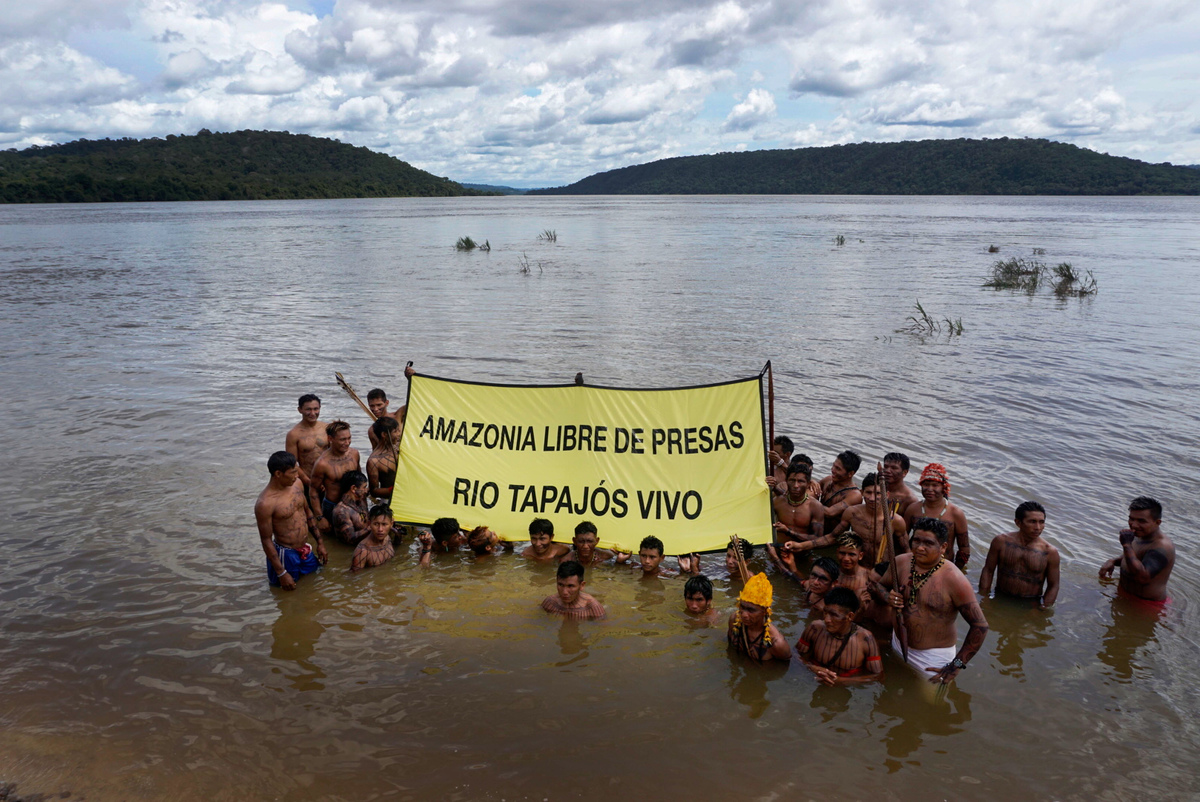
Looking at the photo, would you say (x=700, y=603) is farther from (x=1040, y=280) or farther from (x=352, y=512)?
(x=1040, y=280)

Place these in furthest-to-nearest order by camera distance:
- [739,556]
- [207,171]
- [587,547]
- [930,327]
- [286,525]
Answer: [207,171], [930,327], [587,547], [286,525], [739,556]

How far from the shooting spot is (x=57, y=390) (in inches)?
640

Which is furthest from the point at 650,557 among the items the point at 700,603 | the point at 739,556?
the point at 739,556

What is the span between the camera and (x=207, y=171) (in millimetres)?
144250

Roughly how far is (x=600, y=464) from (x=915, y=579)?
361 cm

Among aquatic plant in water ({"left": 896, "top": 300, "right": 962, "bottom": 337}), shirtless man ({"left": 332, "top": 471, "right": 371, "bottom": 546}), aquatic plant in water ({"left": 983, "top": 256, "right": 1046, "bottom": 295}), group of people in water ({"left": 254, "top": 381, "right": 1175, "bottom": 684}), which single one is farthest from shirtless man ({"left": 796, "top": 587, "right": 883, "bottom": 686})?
aquatic plant in water ({"left": 983, "top": 256, "right": 1046, "bottom": 295})

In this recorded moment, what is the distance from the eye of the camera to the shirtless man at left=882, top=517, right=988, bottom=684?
19.9ft

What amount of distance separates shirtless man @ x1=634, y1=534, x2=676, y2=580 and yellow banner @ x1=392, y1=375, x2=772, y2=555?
0.19m

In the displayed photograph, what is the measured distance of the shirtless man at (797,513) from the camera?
8820 mm

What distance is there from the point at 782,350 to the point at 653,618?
1371 centimetres

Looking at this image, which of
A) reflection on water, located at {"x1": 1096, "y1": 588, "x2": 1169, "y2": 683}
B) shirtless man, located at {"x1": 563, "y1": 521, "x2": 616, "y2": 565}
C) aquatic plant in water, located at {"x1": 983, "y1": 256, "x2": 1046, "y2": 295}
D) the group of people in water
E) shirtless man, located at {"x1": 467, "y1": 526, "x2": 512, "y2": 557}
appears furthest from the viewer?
aquatic plant in water, located at {"x1": 983, "y1": 256, "x2": 1046, "y2": 295}

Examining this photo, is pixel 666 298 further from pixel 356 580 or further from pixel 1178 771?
pixel 1178 771

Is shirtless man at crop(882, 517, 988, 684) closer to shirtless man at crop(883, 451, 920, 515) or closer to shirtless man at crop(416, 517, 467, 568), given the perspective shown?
shirtless man at crop(883, 451, 920, 515)

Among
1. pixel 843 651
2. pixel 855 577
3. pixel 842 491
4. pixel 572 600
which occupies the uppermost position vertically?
pixel 842 491
